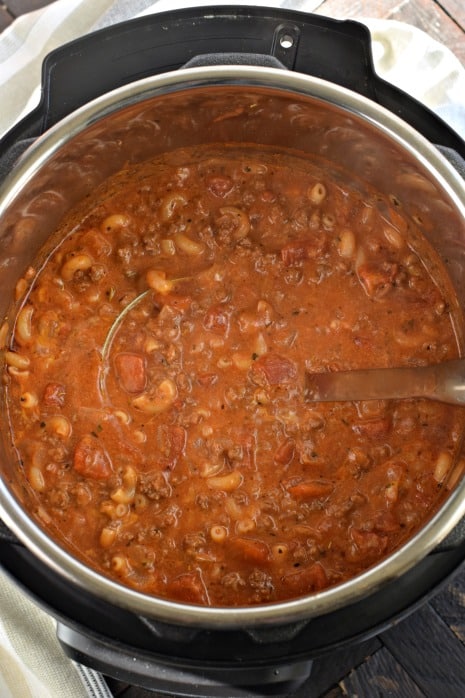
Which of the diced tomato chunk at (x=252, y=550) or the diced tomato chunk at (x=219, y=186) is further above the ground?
the diced tomato chunk at (x=219, y=186)

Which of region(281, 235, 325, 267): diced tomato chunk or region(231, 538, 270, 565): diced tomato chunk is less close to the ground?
region(281, 235, 325, 267): diced tomato chunk

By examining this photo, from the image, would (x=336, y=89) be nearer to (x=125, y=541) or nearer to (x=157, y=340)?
(x=157, y=340)

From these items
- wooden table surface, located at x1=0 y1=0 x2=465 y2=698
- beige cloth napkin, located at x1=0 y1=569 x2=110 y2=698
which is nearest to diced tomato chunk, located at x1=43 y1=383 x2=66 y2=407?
beige cloth napkin, located at x1=0 y1=569 x2=110 y2=698

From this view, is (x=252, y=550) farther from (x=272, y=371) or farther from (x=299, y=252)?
(x=299, y=252)

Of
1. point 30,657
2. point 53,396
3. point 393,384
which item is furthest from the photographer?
point 30,657

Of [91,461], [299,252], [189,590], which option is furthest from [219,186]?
[189,590]

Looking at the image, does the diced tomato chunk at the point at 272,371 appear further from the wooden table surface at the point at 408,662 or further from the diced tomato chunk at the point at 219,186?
the wooden table surface at the point at 408,662

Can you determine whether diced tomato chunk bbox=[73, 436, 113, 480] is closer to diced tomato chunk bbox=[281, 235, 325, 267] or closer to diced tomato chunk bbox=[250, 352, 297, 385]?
diced tomato chunk bbox=[250, 352, 297, 385]

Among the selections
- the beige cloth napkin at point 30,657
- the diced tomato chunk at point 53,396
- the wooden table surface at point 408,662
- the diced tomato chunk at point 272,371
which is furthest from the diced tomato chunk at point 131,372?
the wooden table surface at point 408,662
